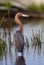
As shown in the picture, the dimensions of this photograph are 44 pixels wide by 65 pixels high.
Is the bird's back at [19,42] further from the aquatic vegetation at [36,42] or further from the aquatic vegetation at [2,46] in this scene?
the aquatic vegetation at [36,42]

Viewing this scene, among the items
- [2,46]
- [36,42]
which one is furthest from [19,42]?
[36,42]

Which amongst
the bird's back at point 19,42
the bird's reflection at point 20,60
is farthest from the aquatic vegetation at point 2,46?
the bird's reflection at point 20,60

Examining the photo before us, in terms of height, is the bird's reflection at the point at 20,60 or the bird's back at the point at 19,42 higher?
the bird's back at the point at 19,42

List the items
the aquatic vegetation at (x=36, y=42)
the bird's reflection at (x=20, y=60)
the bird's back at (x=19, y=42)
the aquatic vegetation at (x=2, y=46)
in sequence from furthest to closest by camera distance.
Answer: the aquatic vegetation at (x=36, y=42)
the aquatic vegetation at (x=2, y=46)
the bird's back at (x=19, y=42)
the bird's reflection at (x=20, y=60)

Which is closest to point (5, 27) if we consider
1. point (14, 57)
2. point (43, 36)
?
point (43, 36)

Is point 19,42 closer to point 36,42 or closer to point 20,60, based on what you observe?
point 20,60

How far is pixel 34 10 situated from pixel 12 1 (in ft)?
3.80

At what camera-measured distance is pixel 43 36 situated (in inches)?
327

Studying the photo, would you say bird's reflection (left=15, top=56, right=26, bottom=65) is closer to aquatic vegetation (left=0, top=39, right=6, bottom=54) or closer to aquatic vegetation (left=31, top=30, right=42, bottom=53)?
aquatic vegetation (left=0, top=39, right=6, bottom=54)

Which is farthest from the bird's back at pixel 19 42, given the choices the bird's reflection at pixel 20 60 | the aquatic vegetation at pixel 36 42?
the aquatic vegetation at pixel 36 42

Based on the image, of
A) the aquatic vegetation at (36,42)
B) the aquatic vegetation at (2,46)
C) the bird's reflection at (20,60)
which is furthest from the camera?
the aquatic vegetation at (36,42)

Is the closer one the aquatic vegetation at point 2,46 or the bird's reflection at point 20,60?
the bird's reflection at point 20,60

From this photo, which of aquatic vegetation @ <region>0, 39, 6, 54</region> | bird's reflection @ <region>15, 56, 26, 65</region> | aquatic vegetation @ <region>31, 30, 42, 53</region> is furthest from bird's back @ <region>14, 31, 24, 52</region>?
aquatic vegetation @ <region>31, 30, 42, 53</region>

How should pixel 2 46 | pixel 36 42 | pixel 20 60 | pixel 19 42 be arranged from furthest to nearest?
pixel 36 42 < pixel 2 46 < pixel 19 42 < pixel 20 60
